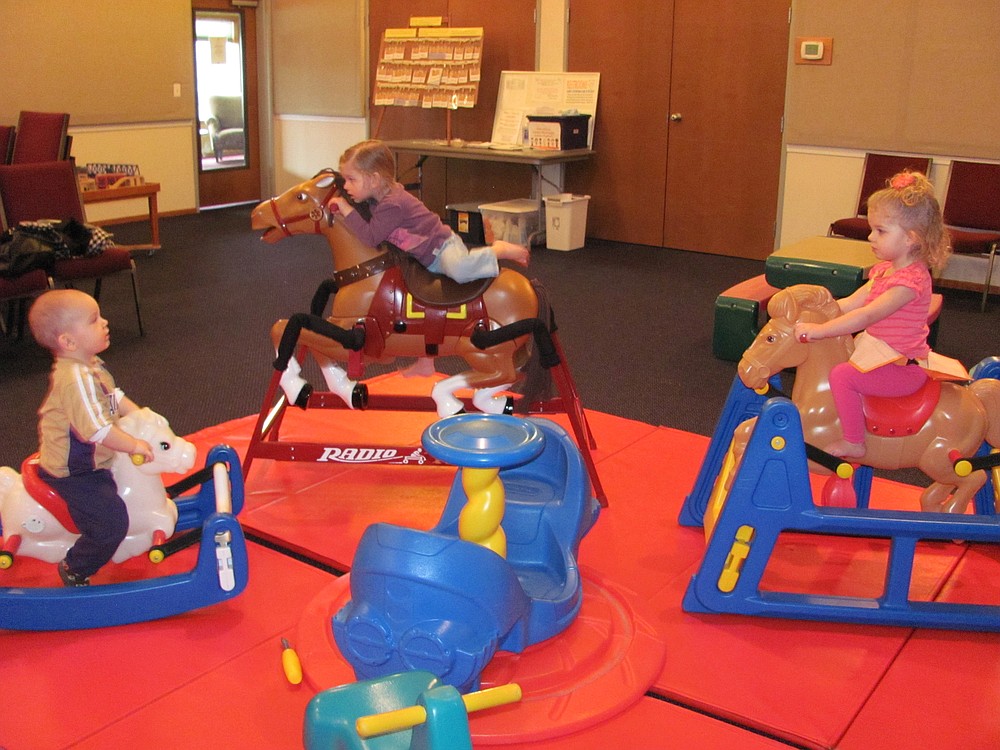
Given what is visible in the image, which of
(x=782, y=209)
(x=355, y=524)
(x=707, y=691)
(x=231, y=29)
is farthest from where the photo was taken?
(x=231, y=29)

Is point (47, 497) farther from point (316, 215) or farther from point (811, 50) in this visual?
point (811, 50)

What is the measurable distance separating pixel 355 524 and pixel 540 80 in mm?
6479

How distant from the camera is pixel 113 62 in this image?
928cm

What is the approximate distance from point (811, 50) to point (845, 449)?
540cm

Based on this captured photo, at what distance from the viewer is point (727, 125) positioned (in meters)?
8.20

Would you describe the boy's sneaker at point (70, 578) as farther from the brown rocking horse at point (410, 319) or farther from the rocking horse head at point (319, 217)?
the rocking horse head at point (319, 217)

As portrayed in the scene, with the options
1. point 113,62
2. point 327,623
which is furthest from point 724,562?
point 113,62

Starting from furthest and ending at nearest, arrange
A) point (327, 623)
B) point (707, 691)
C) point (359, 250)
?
point (359, 250) → point (327, 623) → point (707, 691)

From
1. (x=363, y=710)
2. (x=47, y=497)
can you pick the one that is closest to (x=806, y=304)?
Result: (x=363, y=710)

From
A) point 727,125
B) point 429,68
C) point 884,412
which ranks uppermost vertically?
point 429,68

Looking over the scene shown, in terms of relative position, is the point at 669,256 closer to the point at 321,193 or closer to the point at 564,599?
the point at 321,193

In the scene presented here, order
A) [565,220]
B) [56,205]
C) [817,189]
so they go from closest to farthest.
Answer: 1. [56,205]
2. [817,189]
3. [565,220]

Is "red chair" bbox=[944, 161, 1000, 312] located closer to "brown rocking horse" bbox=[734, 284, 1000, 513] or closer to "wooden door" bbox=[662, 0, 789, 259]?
"wooden door" bbox=[662, 0, 789, 259]

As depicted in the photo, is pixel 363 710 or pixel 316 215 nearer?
pixel 363 710
